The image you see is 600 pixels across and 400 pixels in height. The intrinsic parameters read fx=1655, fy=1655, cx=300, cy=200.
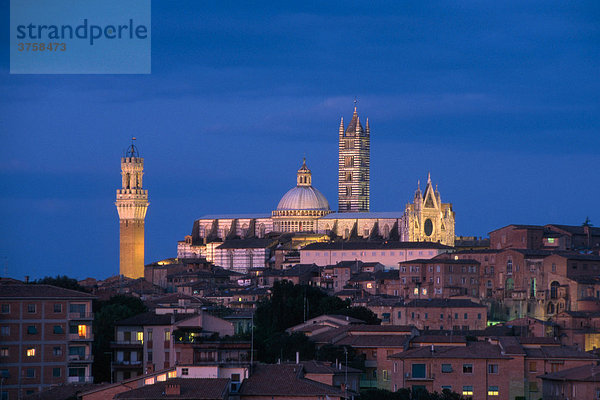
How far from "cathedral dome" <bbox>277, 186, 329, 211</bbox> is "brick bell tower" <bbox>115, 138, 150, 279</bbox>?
12174 millimetres

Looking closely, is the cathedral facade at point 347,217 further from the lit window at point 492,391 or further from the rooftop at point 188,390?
the rooftop at point 188,390

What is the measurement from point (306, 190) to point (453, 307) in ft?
224

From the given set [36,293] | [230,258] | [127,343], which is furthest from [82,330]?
[230,258]

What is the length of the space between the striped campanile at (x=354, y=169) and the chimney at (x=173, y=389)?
4485 inches

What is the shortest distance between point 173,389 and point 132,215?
104 meters

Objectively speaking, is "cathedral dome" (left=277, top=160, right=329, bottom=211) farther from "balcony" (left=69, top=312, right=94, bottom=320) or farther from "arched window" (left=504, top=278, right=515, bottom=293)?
"balcony" (left=69, top=312, right=94, bottom=320)

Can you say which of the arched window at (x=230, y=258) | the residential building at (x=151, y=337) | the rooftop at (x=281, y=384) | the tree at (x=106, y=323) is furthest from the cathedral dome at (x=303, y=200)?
the rooftop at (x=281, y=384)

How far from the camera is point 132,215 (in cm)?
13975

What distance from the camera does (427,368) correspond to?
5097 cm

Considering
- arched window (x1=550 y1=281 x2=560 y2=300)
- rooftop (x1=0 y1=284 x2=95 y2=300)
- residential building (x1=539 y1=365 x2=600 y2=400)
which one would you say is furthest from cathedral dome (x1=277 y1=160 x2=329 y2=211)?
residential building (x1=539 y1=365 x2=600 y2=400)

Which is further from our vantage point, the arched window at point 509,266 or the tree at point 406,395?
the arched window at point 509,266

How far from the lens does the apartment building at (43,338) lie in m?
49.1

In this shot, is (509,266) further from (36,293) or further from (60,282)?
(36,293)

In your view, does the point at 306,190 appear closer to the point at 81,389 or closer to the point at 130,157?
the point at 130,157
